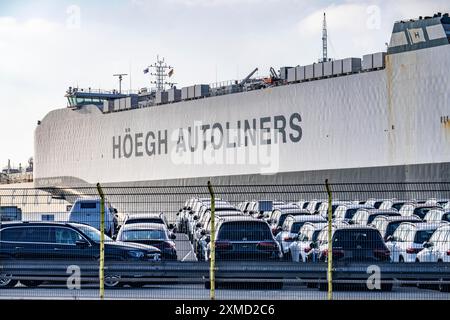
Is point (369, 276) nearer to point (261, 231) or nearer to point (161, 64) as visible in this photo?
point (261, 231)

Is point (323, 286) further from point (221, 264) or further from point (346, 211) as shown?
point (346, 211)

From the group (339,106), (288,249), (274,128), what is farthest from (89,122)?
(288,249)

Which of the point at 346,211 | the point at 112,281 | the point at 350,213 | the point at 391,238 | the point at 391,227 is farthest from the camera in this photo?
the point at 350,213

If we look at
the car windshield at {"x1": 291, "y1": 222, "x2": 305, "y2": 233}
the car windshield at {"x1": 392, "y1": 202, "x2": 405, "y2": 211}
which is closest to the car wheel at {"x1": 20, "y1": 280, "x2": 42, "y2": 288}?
the car windshield at {"x1": 291, "y1": 222, "x2": 305, "y2": 233}

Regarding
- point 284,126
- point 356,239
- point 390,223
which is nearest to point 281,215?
point 390,223

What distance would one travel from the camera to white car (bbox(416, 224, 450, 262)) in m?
20.6

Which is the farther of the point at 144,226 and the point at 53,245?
the point at 144,226

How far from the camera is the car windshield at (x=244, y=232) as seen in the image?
19.5 meters

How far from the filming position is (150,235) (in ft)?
→ 77.9

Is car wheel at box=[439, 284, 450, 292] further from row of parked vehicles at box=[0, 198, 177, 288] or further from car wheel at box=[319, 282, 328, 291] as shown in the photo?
row of parked vehicles at box=[0, 198, 177, 288]

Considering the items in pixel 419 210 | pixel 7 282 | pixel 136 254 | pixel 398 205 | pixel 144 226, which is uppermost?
pixel 398 205

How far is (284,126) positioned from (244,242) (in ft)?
169

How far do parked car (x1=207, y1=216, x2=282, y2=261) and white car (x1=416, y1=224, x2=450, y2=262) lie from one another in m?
3.02
